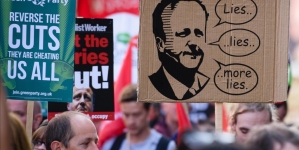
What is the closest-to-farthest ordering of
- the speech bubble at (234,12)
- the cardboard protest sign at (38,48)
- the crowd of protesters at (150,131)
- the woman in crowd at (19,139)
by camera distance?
1. the crowd of protesters at (150,131)
2. the woman in crowd at (19,139)
3. the speech bubble at (234,12)
4. the cardboard protest sign at (38,48)

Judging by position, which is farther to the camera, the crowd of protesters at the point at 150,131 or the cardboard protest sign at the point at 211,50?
the cardboard protest sign at the point at 211,50

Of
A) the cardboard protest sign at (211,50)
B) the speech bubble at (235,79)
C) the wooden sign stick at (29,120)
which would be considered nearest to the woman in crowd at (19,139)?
the wooden sign stick at (29,120)

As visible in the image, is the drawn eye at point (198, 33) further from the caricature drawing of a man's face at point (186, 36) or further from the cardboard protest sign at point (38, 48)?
the cardboard protest sign at point (38, 48)

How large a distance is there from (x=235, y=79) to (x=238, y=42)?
0.22 meters

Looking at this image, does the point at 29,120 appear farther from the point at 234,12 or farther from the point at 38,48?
the point at 234,12

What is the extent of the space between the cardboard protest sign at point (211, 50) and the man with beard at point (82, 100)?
65 cm

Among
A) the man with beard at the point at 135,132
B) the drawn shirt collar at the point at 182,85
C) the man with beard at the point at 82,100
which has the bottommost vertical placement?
the man with beard at the point at 135,132

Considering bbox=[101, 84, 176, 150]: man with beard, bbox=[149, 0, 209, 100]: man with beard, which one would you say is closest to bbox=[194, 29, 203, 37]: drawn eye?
bbox=[149, 0, 209, 100]: man with beard

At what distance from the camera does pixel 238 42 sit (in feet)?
15.3

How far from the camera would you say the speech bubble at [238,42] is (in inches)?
183

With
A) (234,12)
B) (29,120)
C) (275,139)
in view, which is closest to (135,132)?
(29,120)

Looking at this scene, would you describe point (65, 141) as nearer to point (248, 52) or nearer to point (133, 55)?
point (248, 52)

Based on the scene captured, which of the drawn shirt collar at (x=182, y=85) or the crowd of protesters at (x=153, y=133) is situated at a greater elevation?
the drawn shirt collar at (x=182, y=85)

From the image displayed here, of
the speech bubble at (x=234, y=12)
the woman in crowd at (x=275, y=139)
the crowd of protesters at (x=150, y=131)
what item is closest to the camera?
the crowd of protesters at (x=150, y=131)
